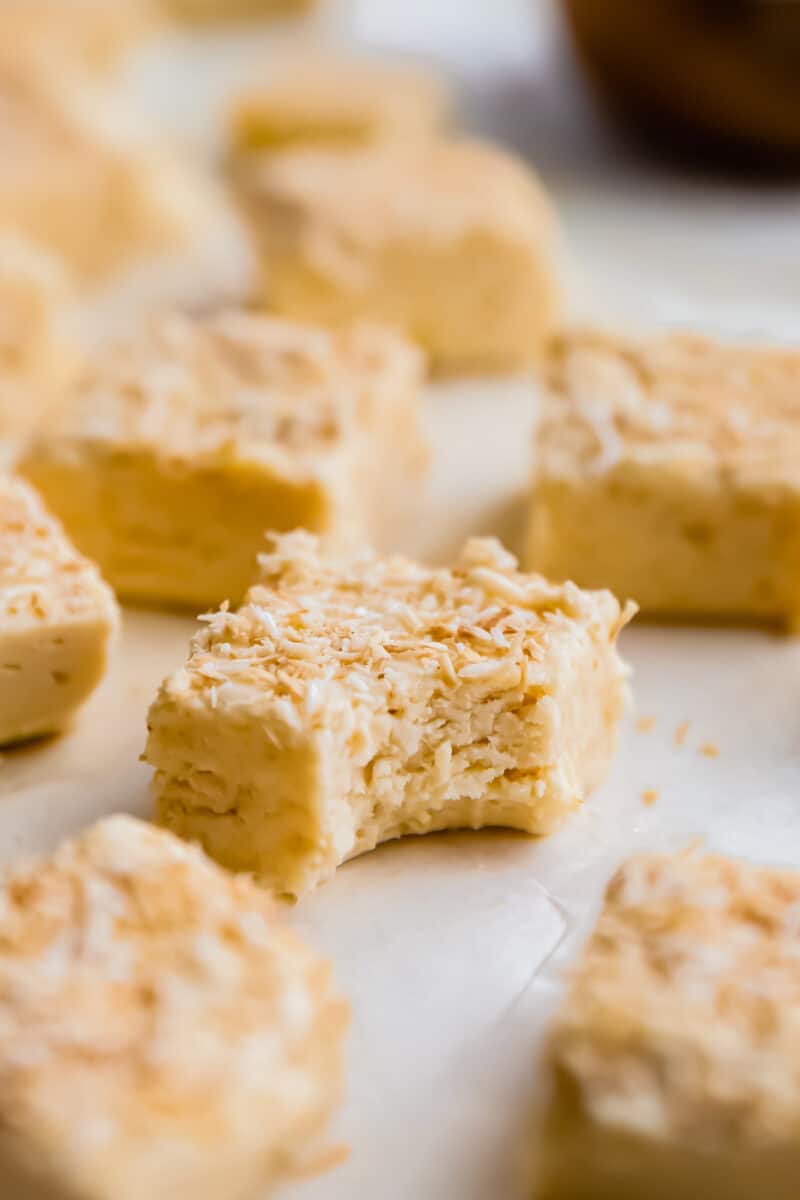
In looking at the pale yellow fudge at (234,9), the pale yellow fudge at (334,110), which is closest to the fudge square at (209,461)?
the pale yellow fudge at (334,110)

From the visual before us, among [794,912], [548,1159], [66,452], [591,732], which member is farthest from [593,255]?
[548,1159]

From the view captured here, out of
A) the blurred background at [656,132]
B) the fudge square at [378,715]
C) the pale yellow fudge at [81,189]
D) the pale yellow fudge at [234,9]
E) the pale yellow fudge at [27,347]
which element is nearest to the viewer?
the fudge square at [378,715]

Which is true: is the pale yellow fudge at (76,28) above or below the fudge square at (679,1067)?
above

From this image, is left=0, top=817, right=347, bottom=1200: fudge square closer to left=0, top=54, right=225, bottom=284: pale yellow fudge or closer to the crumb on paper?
the crumb on paper

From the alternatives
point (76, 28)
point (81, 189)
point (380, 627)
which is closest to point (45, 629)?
point (380, 627)

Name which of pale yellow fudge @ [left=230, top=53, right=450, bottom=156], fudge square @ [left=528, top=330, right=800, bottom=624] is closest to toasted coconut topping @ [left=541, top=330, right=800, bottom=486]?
fudge square @ [left=528, top=330, right=800, bottom=624]

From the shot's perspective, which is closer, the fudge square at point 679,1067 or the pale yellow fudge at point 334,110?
the fudge square at point 679,1067

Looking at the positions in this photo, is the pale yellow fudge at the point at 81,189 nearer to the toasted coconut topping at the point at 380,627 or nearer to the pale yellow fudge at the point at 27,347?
the pale yellow fudge at the point at 27,347
